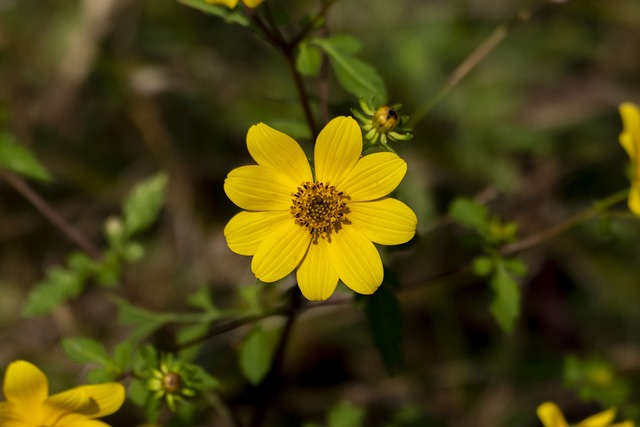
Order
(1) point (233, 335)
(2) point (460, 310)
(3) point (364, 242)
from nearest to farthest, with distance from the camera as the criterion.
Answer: (3) point (364, 242) < (1) point (233, 335) < (2) point (460, 310)

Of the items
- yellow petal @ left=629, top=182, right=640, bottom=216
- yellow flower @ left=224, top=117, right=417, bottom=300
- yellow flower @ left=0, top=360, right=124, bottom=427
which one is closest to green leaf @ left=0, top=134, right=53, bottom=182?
yellow flower @ left=0, top=360, right=124, bottom=427

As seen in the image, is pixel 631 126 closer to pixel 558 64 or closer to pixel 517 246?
pixel 517 246

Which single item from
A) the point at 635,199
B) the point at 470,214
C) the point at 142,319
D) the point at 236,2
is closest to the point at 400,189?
the point at 470,214

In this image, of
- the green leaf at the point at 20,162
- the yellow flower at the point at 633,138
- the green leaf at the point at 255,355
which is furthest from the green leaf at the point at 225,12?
the yellow flower at the point at 633,138

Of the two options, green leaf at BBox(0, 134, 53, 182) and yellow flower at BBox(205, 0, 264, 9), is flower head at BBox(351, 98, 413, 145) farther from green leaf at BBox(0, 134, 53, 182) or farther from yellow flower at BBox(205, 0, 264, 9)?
green leaf at BBox(0, 134, 53, 182)

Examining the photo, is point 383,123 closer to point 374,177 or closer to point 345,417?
point 374,177

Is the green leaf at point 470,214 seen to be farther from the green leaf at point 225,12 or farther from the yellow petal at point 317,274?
the green leaf at point 225,12

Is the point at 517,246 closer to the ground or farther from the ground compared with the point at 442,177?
closer to the ground

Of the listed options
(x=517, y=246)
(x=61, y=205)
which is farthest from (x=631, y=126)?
(x=61, y=205)
